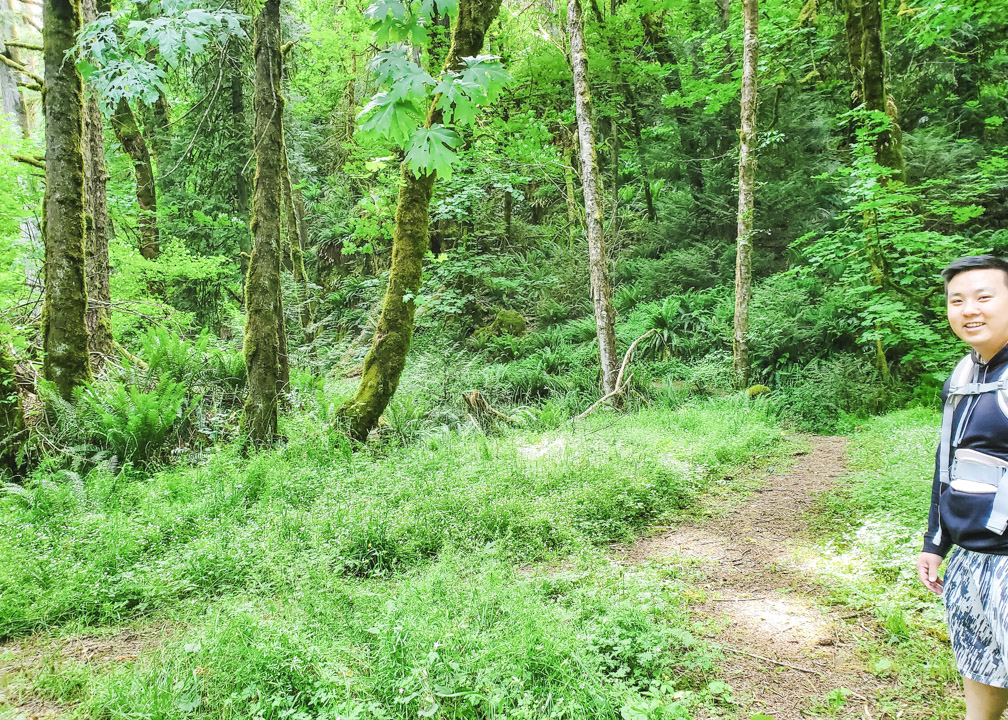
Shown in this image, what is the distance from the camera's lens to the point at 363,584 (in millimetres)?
3445

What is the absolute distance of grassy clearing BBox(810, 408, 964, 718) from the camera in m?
2.49

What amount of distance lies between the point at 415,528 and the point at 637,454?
286cm

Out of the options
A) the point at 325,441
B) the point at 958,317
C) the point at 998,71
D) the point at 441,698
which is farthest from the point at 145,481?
the point at 998,71

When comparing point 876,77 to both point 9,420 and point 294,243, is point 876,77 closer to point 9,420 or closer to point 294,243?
point 294,243

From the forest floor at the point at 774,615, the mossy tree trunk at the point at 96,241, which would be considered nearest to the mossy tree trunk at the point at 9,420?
the mossy tree trunk at the point at 96,241

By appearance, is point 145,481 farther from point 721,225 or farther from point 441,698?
point 721,225

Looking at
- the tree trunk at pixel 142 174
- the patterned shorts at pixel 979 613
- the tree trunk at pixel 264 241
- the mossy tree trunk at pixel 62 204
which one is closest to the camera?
the patterned shorts at pixel 979 613

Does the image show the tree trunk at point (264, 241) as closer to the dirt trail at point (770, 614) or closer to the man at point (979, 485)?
the dirt trail at point (770, 614)

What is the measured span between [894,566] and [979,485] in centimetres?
215

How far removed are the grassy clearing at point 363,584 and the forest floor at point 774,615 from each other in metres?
0.22

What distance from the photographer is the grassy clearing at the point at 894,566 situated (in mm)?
2488

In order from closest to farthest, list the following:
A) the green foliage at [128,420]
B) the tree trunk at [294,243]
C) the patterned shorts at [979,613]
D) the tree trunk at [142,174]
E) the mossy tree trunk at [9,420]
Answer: the patterned shorts at [979,613], the mossy tree trunk at [9,420], the green foliage at [128,420], the tree trunk at [294,243], the tree trunk at [142,174]

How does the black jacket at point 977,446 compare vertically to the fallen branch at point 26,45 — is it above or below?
below

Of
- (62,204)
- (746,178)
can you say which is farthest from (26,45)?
(746,178)
